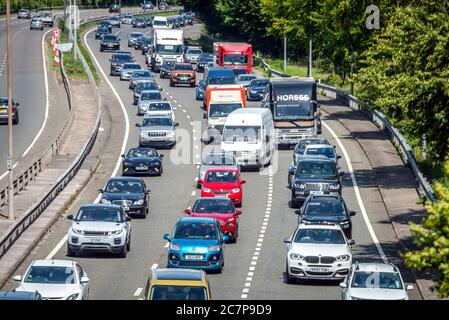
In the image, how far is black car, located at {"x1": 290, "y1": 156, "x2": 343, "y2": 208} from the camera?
46156 mm

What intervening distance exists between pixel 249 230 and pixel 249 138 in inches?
509

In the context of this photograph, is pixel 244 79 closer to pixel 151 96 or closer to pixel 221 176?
pixel 151 96

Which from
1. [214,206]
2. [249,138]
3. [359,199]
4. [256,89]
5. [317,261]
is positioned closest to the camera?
[317,261]

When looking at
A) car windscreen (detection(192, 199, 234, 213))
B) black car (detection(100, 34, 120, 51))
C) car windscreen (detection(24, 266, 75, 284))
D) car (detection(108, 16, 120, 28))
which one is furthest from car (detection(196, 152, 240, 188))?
car (detection(108, 16, 120, 28))

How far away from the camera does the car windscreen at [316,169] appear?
1858 inches

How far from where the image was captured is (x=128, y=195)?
43719mm

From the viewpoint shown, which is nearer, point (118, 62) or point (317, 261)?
point (317, 261)

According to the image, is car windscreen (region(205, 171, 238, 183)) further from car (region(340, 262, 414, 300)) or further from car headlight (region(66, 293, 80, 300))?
car headlight (region(66, 293, 80, 300))

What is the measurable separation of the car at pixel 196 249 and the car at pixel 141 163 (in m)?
16.7

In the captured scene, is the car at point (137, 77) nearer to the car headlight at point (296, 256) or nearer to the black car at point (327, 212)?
the black car at point (327, 212)

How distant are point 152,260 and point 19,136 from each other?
29.8 metres

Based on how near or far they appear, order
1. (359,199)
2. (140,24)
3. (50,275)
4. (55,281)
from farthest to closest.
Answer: (140,24)
(359,199)
(50,275)
(55,281)

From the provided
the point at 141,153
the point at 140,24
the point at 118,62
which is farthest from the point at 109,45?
the point at 141,153
